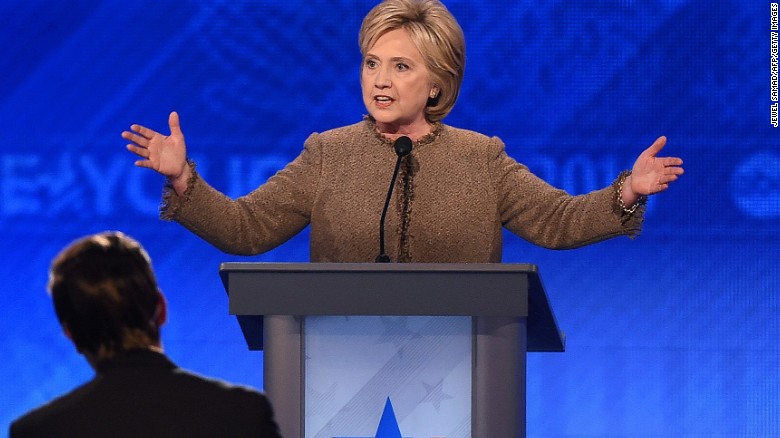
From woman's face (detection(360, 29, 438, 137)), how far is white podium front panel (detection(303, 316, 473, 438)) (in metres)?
0.72

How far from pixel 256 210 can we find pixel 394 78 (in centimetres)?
36

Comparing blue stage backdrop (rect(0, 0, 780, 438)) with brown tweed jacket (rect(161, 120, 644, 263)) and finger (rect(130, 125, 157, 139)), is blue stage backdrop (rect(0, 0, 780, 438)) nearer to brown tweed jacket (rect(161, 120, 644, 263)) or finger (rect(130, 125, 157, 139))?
brown tweed jacket (rect(161, 120, 644, 263))

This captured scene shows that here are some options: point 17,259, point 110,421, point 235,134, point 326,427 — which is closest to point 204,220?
point 326,427

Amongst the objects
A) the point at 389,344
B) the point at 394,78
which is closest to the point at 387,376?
the point at 389,344

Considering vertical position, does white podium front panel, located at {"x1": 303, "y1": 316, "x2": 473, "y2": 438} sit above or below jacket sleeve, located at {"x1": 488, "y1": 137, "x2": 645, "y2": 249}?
below

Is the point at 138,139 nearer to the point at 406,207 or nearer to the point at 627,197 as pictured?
the point at 406,207

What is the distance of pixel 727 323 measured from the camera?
4.19 m

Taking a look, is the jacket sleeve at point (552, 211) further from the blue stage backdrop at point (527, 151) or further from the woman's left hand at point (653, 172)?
the blue stage backdrop at point (527, 151)

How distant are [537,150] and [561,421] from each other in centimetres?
83

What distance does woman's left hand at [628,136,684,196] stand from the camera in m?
2.38

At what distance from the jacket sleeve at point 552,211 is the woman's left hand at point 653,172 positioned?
3.1 inches

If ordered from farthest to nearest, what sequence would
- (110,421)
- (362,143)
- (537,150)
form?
1. (537,150)
2. (362,143)
3. (110,421)

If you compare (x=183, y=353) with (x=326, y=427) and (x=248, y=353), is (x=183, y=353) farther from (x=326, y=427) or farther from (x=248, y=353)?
(x=326, y=427)

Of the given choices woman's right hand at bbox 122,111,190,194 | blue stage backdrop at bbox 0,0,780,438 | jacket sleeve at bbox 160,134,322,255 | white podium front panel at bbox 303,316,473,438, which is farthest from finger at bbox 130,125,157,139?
blue stage backdrop at bbox 0,0,780,438
